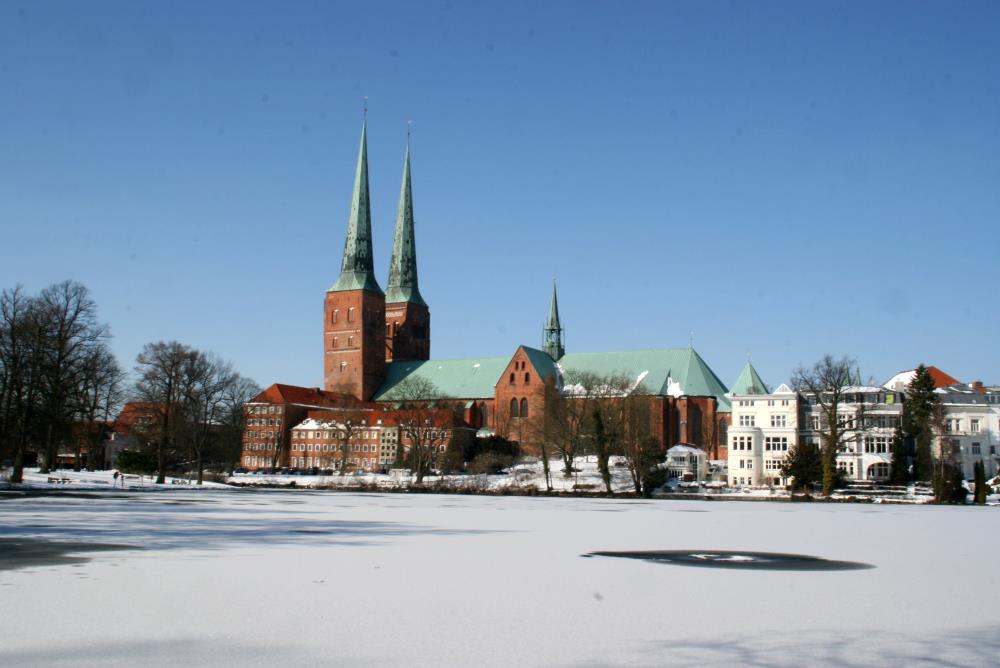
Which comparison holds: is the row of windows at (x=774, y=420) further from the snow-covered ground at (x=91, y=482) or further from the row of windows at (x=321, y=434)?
the snow-covered ground at (x=91, y=482)

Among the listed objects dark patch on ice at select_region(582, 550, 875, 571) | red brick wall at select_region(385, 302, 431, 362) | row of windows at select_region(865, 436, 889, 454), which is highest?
red brick wall at select_region(385, 302, 431, 362)

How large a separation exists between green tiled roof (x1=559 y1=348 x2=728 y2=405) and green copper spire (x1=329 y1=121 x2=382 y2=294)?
2730cm

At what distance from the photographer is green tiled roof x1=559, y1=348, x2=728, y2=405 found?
341ft

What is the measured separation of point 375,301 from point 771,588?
354ft

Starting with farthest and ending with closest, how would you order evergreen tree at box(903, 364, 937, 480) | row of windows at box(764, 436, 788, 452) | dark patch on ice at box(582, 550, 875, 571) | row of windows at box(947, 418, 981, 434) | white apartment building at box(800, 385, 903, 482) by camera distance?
row of windows at box(947, 418, 981, 434) → row of windows at box(764, 436, 788, 452) → white apartment building at box(800, 385, 903, 482) → evergreen tree at box(903, 364, 937, 480) → dark patch on ice at box(582, 550, 875, 571)

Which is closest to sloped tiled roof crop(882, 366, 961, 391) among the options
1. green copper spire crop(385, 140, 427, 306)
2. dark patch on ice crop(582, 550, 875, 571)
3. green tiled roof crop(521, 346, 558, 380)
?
green tiled roof crop(521, 346, 558, 380)

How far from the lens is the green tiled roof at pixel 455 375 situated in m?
116

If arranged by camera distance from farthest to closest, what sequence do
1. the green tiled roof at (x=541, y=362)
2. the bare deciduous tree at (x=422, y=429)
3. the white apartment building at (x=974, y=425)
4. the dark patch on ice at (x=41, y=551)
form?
the green tiled roof at (x=541, y=362) < the white apartment building at (x=974, y=425) < the bare deciduous tree at (x=422, y=429) < the dark patch on ice at (x=41, y=551)

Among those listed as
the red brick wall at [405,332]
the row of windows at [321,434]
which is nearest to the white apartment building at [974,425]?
the row of windows at [321,434]

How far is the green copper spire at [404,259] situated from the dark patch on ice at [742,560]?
109 metres

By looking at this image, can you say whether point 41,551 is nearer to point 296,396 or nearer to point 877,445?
point 877,445

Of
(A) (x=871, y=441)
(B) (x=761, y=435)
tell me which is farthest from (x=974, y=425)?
(B) (x=761, y=435)

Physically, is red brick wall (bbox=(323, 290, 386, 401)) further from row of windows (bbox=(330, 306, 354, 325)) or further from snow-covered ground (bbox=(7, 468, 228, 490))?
snow-covered ground (bbox=(7, 468, 228, 490))

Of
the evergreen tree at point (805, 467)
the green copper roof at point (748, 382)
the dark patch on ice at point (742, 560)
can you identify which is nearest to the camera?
the dark patch on ice at point (742, 560)
